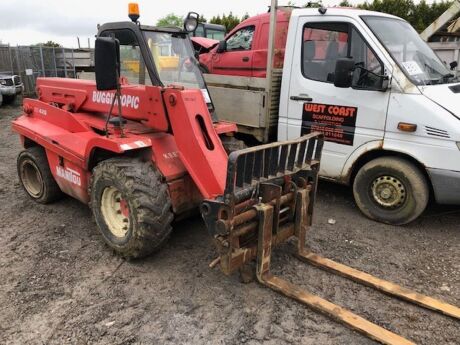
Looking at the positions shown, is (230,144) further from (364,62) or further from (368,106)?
(364,62)

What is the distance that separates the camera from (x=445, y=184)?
14.0 feet

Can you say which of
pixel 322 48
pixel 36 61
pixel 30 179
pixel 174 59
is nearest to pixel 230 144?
pixel 174 59

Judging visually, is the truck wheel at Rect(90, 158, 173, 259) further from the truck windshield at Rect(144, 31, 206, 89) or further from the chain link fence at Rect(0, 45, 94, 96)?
the chain link fence at Rect(0, 45, 94, 96)

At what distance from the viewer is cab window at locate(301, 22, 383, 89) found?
180 inches

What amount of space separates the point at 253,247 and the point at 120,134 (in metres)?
1.66

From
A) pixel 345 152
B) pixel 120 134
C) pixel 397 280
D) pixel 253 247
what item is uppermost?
pixel 120 134

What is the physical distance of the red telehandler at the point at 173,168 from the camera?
314cm

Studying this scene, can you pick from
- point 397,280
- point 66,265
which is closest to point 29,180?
point 66,265

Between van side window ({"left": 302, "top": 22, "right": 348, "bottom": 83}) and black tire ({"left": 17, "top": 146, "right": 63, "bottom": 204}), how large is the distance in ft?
11.2

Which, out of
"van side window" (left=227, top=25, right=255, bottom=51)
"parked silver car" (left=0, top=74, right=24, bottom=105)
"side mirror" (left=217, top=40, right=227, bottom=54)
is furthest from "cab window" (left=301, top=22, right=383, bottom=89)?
"parked silver car" (left=0, top=74, right=24, bottom=105)

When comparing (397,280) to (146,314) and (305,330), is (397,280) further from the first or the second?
(146,314)

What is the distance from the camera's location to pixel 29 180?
535 centimetres

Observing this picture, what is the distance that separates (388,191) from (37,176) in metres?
4.35

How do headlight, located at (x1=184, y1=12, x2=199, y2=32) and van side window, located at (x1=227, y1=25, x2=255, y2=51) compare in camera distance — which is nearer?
headlight, located at (x1=184, y1=12, x2=199, y2=32)
